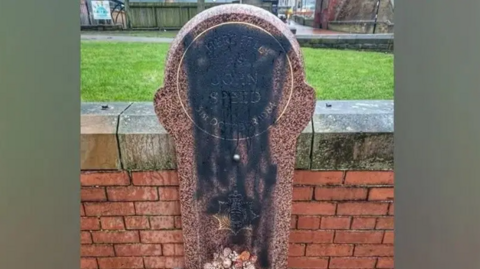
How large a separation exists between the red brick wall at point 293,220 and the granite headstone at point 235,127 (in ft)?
0.48

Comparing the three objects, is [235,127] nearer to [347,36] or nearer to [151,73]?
[151,73]

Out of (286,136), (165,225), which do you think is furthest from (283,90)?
(165,225)

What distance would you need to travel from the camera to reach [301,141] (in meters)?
1.51

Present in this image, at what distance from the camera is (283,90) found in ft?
4.45

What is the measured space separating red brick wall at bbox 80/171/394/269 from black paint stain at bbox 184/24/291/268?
0.20 meters

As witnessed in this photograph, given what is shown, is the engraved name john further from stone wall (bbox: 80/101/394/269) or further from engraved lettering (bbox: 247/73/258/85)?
stone wall (bbox: 80/101/394/269)

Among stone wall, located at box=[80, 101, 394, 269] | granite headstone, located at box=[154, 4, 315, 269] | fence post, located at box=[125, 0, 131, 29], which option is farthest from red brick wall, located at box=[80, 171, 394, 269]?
fence post, located at box=[125, 0, 131, 29]

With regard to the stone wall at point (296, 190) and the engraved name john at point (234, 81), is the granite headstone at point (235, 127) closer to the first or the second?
the engraved name john at point (234, 81)

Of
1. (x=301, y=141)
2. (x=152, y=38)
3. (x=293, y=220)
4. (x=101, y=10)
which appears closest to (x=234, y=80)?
(x=301, y=141)

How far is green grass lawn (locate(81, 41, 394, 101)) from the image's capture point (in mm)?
1960

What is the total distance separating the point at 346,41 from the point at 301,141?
204 cm

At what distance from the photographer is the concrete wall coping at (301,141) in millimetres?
1500

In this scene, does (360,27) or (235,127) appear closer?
(235,127)

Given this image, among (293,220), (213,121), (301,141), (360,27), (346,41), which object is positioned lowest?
(293,220)
